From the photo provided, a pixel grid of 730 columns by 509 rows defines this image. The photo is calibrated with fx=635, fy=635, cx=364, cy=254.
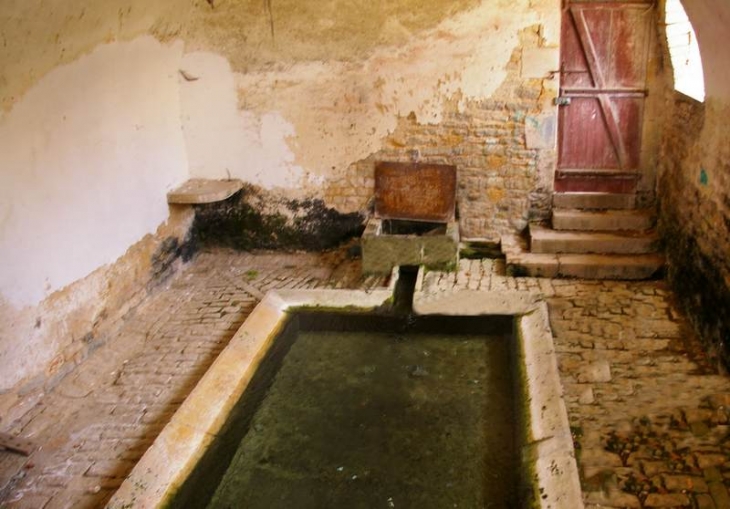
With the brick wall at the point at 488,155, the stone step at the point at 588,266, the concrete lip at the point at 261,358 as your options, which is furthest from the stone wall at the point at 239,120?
the concrete lip at the point at 261,358

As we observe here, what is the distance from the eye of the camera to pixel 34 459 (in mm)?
4223

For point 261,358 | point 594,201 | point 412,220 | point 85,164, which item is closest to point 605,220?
point 594,201

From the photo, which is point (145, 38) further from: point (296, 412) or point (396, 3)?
point (296, 412)

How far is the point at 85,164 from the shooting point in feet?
17.9

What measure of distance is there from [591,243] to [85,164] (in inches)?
190

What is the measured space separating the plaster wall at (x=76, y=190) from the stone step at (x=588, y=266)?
3.81 m

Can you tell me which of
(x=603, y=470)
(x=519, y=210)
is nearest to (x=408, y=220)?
(x=519, y=210)

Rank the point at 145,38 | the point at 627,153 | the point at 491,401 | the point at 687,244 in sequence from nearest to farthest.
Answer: the point at 491,401 < the point at 687,244 < the point at 145,38 < the point at 627,153

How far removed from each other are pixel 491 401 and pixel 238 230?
13.0ft

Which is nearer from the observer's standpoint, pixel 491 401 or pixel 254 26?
pixel 491 401

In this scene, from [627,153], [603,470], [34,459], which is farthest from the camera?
[627,153]

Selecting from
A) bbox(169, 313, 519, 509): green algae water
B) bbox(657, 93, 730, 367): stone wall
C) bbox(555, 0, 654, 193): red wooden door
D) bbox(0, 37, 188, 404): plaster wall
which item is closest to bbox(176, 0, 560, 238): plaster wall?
bbox(555, 0, 654, 193): red wooden door

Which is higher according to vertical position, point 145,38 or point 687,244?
point 145,38

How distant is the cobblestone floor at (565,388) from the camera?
12.3ft
